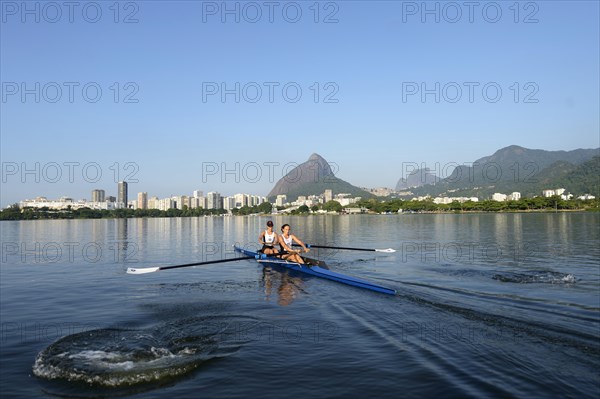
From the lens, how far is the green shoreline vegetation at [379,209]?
122m

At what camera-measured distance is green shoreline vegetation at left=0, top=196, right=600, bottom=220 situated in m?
122

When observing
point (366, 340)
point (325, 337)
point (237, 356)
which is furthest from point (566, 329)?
point (237, 356)

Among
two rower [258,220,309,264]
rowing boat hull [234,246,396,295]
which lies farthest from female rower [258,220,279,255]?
rowing boat hull [234,246,396,295]

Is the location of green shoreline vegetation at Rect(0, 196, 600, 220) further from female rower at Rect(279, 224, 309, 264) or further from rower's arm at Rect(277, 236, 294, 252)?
rower's arm at Rect(277, 236, 294, 252)

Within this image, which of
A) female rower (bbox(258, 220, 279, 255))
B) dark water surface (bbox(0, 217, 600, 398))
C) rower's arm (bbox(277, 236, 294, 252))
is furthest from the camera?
female rower (bbox(258, 220, 279, 255))

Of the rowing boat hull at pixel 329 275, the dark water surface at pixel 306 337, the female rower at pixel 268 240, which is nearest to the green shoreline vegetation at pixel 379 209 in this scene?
the female rower at pixel 268 240

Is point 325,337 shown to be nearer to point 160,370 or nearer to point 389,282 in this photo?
point 160,370

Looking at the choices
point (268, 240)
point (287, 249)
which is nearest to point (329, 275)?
point (287, 249)

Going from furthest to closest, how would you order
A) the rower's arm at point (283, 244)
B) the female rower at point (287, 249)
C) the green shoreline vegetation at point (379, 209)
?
the green shoreline vegetation at point (379, 209) → the rower's arm at point (283, 244) → the female rower at point (287, 249)

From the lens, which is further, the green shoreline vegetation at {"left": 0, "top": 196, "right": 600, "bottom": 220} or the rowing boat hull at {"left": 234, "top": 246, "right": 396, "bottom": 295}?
the green shoreline vegetation at {"left": 0, "top": 196, "right": 600, "bottom": 220}

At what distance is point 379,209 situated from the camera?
543ft

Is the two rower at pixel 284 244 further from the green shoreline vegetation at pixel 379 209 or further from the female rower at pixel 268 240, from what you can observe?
the green shoreline vegetation at pixel 379 209

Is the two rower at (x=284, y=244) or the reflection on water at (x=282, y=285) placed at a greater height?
the two rower at (x=284, y=244)

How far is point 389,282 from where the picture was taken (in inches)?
536
